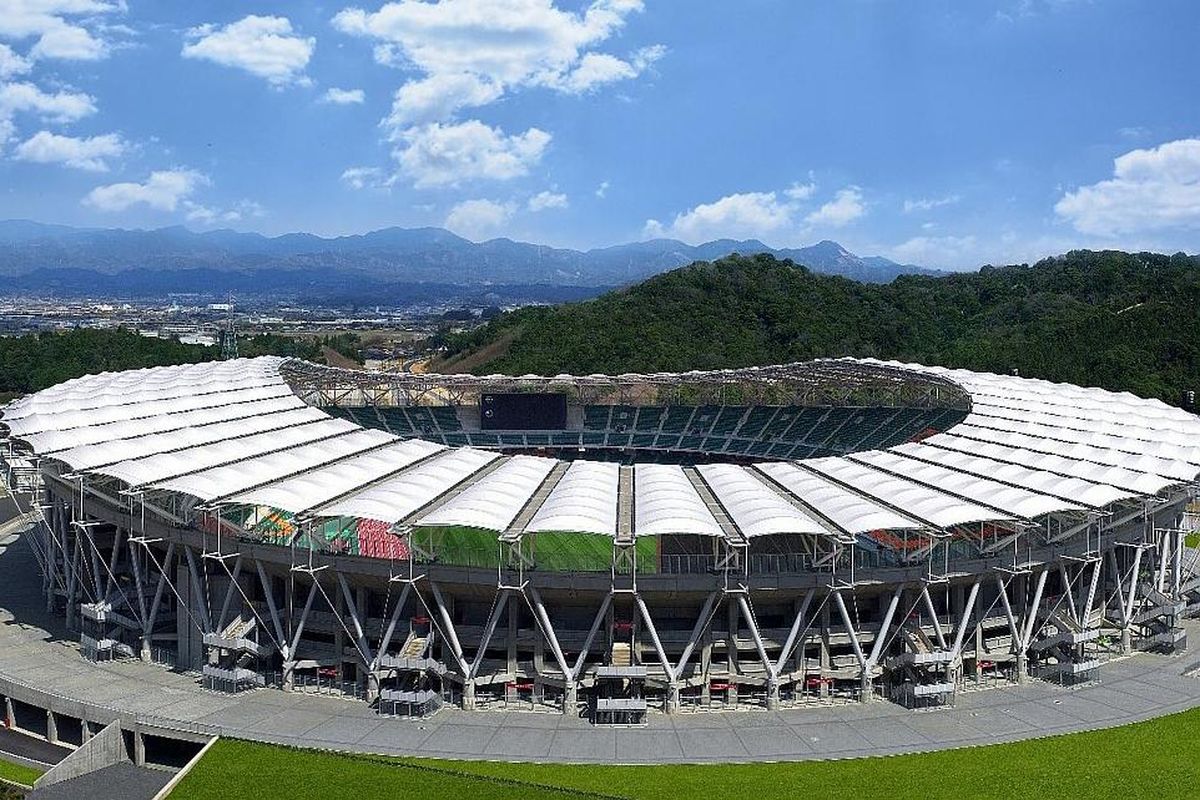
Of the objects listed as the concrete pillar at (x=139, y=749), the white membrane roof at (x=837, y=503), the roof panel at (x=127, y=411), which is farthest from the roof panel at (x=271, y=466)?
the white membrane roof at (x=837, y=503)

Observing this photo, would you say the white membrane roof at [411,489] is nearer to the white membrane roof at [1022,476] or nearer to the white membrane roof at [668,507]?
the white membrane roof at [668,507]

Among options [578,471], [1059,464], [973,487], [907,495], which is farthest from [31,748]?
[1059,464]

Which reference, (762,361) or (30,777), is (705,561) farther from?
(762,361)

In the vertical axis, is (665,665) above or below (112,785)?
above

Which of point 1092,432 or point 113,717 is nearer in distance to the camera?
point 113,717

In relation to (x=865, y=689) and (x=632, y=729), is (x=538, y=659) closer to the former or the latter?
(x=632, y=729)

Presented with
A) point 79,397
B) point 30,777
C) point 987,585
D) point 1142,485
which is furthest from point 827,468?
point 79,397
